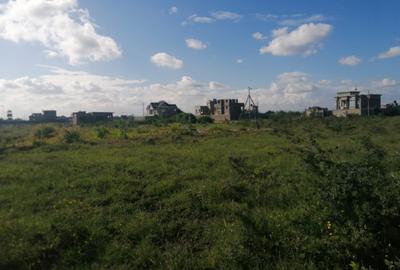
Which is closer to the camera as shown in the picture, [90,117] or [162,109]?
[90,117]

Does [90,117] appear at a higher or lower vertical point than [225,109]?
lower

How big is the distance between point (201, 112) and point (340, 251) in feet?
244

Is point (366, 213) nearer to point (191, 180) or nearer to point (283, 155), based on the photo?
point (191, 180)

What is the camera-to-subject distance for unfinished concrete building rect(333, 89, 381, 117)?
1970 inches

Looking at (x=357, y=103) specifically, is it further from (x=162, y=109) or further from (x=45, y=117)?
(x=45, y=117)

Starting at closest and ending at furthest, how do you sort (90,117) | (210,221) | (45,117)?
(210,221) < (90,117) < (45,117)

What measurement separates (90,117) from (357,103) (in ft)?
166

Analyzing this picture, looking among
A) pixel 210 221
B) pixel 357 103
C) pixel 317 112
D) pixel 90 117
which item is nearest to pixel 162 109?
pixel 90 117

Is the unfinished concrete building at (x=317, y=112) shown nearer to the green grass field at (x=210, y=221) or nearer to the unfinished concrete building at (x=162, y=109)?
the unfinished concrete building at (x=162, y=109)

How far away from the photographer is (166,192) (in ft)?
24.9

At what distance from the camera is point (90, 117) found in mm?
73062

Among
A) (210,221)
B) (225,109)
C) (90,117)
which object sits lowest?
(210,221)

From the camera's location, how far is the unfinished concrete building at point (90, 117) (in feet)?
222

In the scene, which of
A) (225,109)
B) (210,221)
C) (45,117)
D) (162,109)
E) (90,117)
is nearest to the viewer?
(210,221)
